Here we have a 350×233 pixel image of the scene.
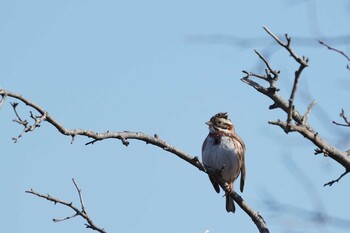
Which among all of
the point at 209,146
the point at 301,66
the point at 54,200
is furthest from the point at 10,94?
the point at 209,146

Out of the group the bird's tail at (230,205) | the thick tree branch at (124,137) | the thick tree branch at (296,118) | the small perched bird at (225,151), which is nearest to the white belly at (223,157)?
the small perched bird at (225,151)

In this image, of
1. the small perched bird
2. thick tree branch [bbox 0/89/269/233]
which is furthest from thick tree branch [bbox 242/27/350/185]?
the small perched bird

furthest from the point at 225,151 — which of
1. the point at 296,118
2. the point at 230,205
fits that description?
the point at 296,118

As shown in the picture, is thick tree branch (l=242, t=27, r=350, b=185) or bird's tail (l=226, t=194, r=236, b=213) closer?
thick tree branch (l=242, t=27, r=350, b=185)

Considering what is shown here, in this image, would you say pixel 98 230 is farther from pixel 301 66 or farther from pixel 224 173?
pixel 224 173

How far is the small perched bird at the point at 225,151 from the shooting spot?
12031mm

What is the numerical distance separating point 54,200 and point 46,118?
110cm

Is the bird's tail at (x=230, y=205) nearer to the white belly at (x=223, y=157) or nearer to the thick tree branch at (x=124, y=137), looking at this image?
the white belly at (x=223, y=157)

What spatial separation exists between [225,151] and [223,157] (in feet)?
0.36

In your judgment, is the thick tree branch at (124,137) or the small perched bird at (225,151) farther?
the small perched bird at (225,151)

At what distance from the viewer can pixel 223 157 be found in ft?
39.5

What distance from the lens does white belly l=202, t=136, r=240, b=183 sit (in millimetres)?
12016

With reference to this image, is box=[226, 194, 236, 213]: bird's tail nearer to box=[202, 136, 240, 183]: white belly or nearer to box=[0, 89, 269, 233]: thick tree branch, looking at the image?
box=[202, 136, 240, 183]: white belly

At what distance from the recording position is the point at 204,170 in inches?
339
